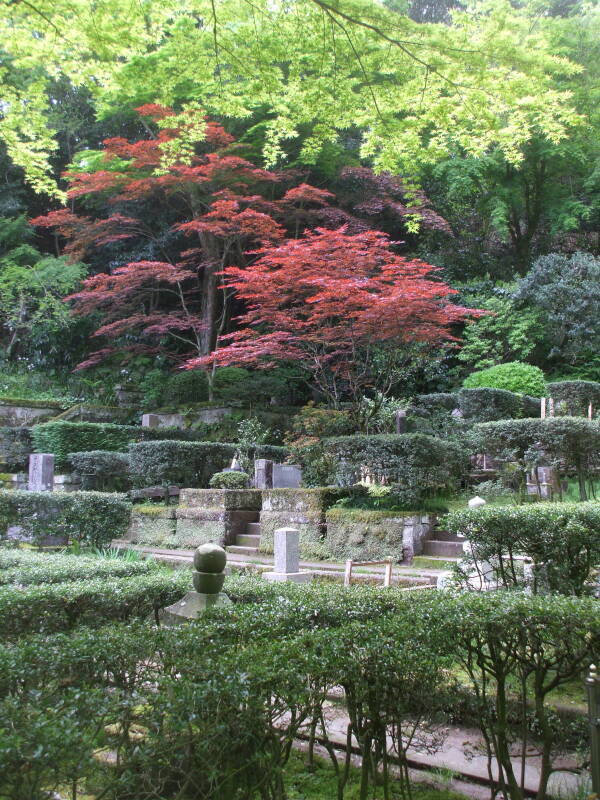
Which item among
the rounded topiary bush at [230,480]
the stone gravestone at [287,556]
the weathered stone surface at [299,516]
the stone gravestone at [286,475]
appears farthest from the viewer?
the stone gravestone at [286,475]

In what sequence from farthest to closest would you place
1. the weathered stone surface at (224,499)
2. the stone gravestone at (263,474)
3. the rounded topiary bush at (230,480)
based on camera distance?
the stone gravestone at (263,474) < the rounded topiary bush at (230,480) < the weathered stone surface at (224,499)

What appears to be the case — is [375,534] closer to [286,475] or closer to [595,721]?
[286,475]

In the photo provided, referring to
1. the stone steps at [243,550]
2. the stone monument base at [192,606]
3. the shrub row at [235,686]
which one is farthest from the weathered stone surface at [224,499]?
the shrub row at [235,686]

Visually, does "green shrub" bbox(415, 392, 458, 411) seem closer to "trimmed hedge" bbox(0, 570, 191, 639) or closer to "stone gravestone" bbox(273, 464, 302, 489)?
"stone gravestone" bbox(273, 464, 302, 489)

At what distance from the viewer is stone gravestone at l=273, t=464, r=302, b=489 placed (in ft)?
45.2

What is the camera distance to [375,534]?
951cm

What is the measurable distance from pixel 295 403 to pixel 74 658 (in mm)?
17229

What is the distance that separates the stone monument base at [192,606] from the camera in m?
3.66

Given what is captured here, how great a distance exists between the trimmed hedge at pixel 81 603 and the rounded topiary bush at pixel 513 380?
12181 millimetres

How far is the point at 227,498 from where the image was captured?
1163cm

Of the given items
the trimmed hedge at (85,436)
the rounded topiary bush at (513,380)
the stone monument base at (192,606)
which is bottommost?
the stone monument base at (192,606)

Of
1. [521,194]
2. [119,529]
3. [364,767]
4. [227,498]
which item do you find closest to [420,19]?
[521,194]

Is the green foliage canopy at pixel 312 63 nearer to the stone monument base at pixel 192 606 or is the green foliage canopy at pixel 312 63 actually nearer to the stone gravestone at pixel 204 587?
the stone gravestone at pixel 204 587

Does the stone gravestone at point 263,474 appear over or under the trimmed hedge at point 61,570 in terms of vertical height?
over
